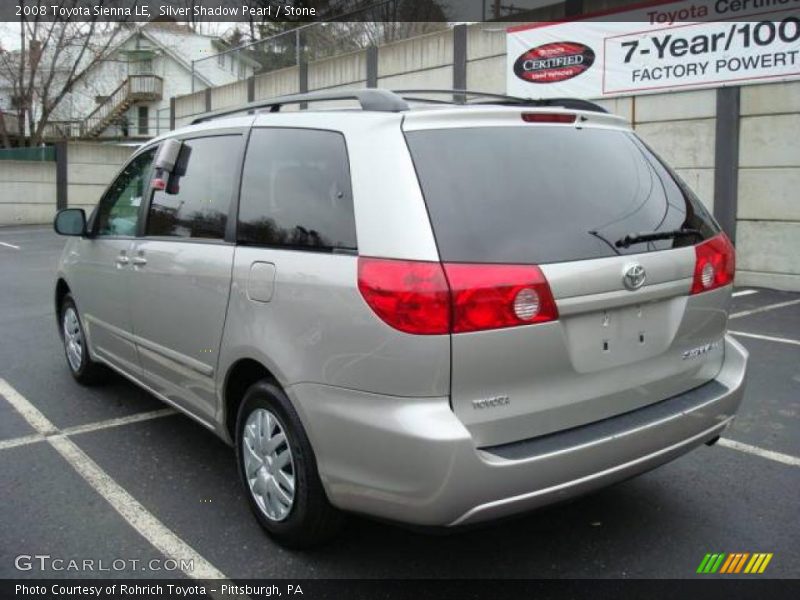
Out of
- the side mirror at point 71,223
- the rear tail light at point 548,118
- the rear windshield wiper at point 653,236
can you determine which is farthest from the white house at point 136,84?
the rear windshield wiper at point 653,236

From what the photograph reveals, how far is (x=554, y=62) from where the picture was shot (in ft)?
40.1

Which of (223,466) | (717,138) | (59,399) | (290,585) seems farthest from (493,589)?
(717,138)

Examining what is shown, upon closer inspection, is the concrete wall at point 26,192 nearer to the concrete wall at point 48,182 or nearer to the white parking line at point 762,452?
the concrete wall at point 48,182

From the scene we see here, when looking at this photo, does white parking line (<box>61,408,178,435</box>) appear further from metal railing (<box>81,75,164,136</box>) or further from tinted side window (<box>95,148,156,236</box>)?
metal railing (<box>81,75,164,136</box>)

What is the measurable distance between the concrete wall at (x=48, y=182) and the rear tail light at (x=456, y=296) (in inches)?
877

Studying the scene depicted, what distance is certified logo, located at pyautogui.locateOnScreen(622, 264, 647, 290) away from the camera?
8.79 feet

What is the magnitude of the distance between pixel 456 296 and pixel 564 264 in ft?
1.45

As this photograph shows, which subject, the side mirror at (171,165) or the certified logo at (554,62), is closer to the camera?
the side mirror at (171,165)

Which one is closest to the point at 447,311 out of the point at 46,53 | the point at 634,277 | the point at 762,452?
the point at 634,277

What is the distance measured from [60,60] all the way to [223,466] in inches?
1216

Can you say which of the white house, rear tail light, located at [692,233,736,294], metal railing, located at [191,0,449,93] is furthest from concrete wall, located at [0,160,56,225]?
rear tail light, located at [692,233,736,294]

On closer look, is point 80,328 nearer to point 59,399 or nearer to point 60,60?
point 59,399

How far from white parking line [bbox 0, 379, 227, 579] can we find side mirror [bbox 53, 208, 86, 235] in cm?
120

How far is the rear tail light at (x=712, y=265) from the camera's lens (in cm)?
300
